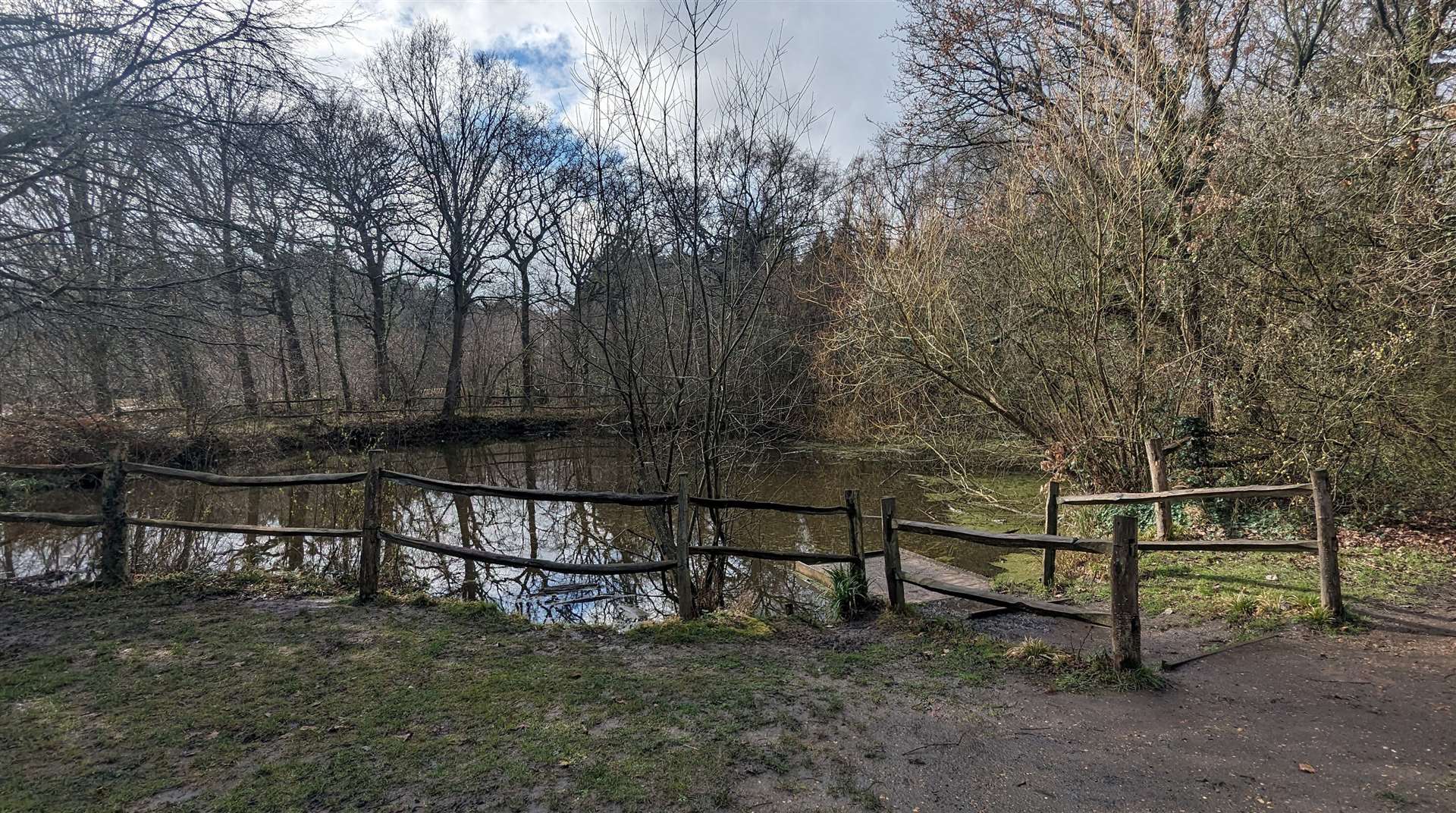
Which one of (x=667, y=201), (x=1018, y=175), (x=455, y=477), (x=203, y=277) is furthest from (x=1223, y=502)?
(x=455, y=477)

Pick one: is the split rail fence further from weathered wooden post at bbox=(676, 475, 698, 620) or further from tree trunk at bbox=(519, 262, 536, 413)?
tree trunk at bbox=(519, 262, 536, 413)

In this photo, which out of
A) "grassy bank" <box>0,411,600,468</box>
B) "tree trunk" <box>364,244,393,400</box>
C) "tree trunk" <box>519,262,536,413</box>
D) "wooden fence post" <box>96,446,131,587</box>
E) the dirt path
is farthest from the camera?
"tree trunk" <box>519,262,536,413</box>

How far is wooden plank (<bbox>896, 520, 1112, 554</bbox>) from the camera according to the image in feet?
14.0

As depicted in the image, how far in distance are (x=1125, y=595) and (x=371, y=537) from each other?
5.77 m

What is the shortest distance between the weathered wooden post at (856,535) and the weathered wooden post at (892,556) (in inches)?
10.7

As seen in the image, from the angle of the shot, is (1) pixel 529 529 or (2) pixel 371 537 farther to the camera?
(1) pixel 529 529

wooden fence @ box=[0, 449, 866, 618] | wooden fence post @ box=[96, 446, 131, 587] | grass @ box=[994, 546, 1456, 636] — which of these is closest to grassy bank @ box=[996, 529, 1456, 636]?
grass @ box=[994, 546, 1456, 636]

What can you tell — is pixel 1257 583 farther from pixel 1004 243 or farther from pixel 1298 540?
pixel 1004 243

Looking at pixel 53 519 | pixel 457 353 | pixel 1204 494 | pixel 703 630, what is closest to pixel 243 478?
pixel 53 519

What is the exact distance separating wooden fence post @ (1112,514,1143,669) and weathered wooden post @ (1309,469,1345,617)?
2.06m

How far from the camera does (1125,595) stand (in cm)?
388

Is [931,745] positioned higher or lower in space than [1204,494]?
lower

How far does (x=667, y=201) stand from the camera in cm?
691

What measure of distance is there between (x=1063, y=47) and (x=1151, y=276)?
3478mm
